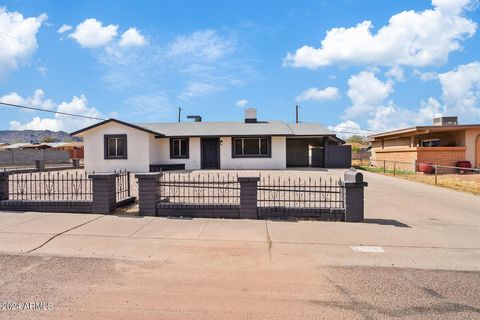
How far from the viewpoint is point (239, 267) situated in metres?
4.47

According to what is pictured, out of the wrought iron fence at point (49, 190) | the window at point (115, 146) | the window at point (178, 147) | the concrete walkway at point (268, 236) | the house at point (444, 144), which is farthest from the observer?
the window at point (178, 147)

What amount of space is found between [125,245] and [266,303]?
2973 mm

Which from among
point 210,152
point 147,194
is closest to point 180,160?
point 210,152

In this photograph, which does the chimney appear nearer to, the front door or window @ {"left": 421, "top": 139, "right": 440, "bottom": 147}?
the front door

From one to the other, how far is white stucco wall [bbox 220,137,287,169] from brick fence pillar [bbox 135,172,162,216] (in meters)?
15.0

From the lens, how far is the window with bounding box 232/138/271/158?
2264 centimetres

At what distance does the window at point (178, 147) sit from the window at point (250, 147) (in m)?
3.57

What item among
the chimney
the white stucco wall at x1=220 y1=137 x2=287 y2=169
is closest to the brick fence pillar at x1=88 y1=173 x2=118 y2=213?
the white stucco wall at x1=220 y1=137 x2=287 y2=169

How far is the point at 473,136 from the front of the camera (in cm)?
2034

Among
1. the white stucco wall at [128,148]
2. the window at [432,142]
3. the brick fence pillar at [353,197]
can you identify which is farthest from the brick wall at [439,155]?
the white stucco wall at [128,148]

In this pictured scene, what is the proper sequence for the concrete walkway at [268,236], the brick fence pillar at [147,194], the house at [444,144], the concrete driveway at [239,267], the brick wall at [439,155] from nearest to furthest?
1. the concrete driveway at [239,267]
2. the concrete walkway at [268,236]
3. the brick fence pillar at [147,194]
4. the house at [444,144]
5. the brick wall at [439,155]

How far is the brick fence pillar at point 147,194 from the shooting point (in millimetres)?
7402

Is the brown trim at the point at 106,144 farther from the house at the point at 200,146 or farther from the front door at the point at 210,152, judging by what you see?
the front door at the point at 210,152

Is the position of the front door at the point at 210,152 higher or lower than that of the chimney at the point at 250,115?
lower
